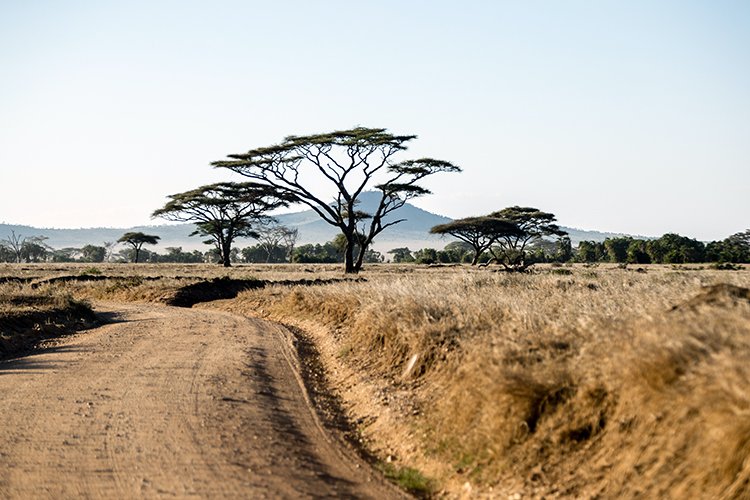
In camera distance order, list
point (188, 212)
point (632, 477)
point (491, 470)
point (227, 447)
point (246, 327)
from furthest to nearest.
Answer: point (188, 212), point (246, 327), point (227, 447), point (491, 470), point (632, 477)

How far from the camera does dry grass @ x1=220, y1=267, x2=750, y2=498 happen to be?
5.05 m

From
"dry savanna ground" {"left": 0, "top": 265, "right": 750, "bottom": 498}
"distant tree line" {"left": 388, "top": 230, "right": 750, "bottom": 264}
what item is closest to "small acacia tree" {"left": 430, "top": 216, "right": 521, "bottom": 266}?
"distant tree line" {"left": 388, "top": 230, "right": 750, "bottom": 264}

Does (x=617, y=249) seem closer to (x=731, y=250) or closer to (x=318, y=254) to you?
(x=731, y=250)

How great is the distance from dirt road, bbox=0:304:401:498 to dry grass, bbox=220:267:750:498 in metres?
1.23

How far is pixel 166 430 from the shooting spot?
26.9 ft

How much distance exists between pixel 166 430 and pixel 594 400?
4823mm

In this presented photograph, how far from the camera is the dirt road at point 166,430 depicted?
6590mm

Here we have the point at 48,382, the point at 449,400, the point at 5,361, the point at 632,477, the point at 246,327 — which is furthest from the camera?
the point at 246,327

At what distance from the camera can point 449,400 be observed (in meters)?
8.25

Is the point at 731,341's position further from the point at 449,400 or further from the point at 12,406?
the point at 12,406

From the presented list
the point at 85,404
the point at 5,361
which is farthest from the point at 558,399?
the point at 5,361

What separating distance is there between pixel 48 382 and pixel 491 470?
7675mm

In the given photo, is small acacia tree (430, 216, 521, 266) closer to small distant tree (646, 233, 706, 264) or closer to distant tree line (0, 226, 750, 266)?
distant tree line (0, 226, 750, 266)

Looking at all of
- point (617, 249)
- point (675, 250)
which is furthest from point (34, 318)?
point (617, 249)
